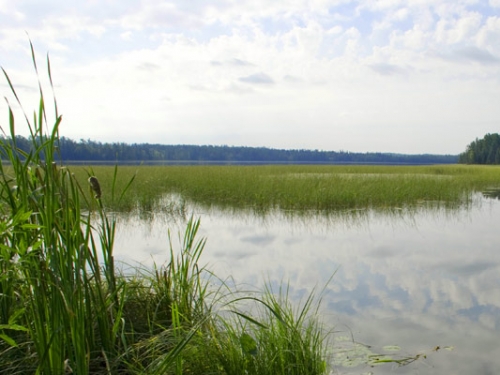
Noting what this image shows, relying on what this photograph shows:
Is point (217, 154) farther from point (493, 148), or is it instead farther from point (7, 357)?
point (7, 357)

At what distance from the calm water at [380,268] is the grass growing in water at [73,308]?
76 cm

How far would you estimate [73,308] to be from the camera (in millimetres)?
1558

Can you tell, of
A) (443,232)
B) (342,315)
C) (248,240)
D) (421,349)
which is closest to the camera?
(421,349)

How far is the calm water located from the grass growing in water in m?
0.76

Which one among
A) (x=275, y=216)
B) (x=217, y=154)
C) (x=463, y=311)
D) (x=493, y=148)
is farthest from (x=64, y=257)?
(x=217, y=154)

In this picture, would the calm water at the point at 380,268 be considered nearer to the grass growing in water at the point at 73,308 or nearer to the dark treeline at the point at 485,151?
the grass growing in water at the point at 73,308

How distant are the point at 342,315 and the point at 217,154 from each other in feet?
240

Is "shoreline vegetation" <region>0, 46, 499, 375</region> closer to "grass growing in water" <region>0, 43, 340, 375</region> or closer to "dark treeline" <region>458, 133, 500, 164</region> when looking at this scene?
"grass growing in water" <region>0, 43, 340, 375</region>

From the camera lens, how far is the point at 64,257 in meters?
1.55

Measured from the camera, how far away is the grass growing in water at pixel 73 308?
1513 millimetres

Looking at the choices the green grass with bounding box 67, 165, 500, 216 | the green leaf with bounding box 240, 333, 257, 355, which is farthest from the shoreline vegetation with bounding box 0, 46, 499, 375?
the green grass with bounding box 67, 165, 500, 216

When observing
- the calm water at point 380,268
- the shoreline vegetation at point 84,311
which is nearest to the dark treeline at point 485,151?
the calm water at point 380,268

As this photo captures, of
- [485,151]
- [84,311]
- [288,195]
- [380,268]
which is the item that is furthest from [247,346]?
[485,151]

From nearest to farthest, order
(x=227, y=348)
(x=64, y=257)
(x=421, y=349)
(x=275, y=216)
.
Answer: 1. (x=64, y=257)
2. (x=227, y=348)
3. (x=421, y=349)
4. (x=275, y=216)
